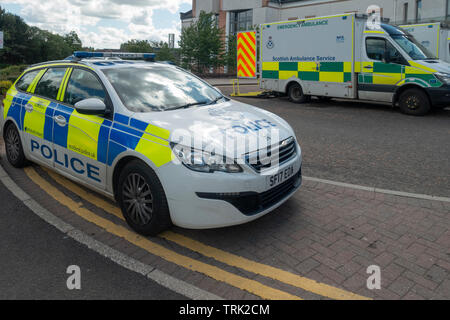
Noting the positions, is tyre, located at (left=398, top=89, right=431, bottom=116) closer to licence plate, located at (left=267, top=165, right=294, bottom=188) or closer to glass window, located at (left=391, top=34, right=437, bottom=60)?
glass window, located at (left=391, top=34, right=437, bottom=60)

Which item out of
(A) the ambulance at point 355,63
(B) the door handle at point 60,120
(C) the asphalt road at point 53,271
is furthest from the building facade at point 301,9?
(C) the asphalt road at point 53,271

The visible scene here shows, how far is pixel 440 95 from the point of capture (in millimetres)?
10180

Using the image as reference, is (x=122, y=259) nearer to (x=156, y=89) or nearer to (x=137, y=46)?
(x=156, y=89)

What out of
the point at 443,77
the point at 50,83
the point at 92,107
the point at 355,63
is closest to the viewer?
the point at 92,107

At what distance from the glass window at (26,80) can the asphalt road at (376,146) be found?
3.92 metres

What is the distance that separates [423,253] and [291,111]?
28.7 feet

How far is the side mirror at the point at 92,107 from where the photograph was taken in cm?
385

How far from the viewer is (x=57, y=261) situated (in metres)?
3.29

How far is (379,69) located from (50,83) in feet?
29.8

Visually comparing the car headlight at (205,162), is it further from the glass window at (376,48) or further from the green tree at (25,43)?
the green tree at (25,43)

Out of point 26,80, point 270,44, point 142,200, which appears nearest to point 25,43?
point 270,44

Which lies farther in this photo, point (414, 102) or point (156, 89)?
point (414, 102)
